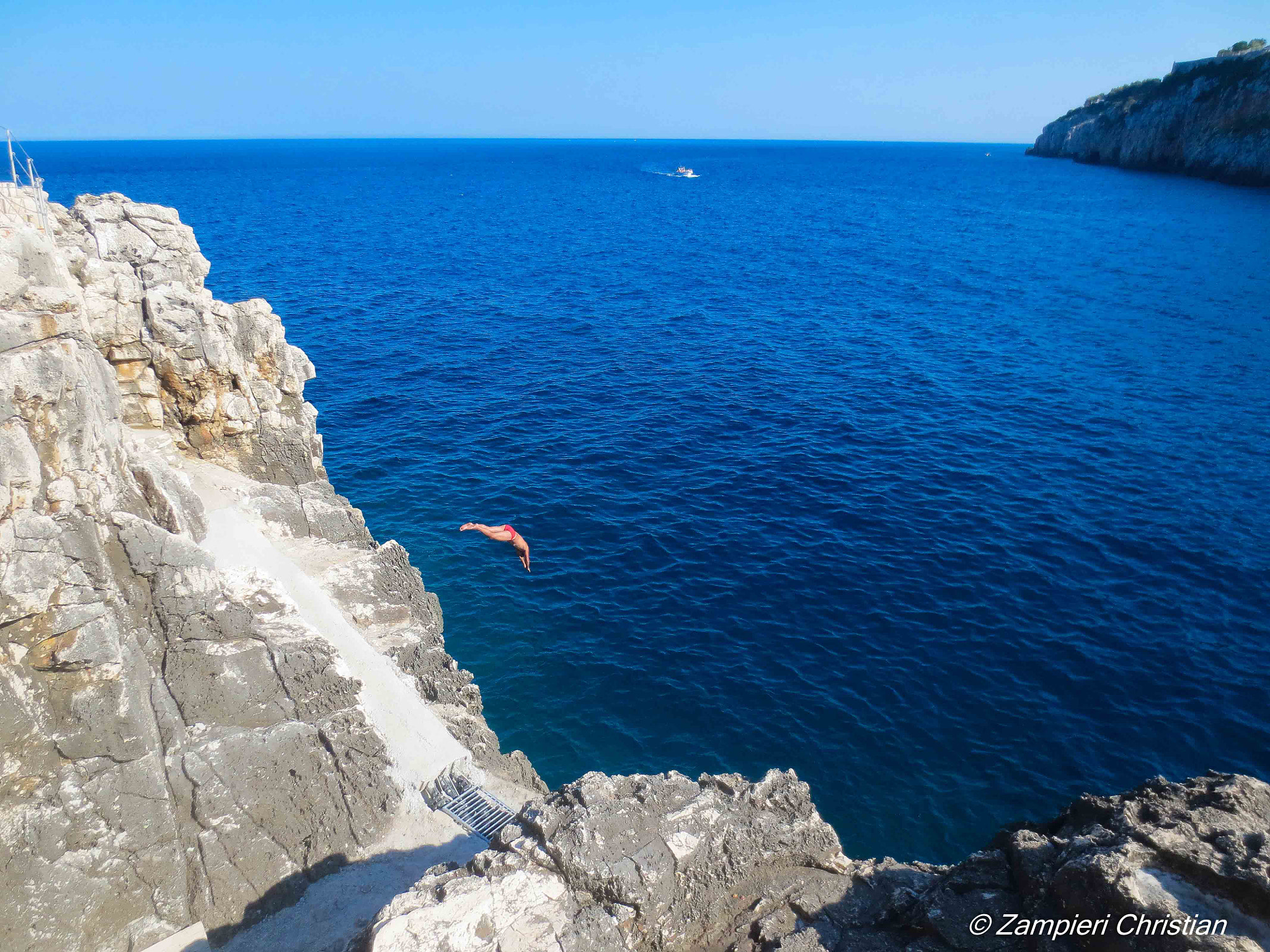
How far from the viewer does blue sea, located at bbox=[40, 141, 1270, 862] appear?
26.7 meters

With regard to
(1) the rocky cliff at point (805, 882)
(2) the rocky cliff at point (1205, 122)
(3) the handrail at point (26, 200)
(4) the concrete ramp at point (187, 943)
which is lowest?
(4) the concrete ramp at point (187, 943)

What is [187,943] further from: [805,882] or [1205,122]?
[1205,122]

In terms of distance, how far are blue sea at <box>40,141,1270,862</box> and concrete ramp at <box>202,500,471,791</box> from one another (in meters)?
5.33

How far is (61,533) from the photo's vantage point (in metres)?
17.4

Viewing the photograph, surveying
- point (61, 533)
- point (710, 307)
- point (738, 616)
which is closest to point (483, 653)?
point (738, 616)

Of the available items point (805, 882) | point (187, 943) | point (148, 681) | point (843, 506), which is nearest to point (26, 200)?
point (148, 681)

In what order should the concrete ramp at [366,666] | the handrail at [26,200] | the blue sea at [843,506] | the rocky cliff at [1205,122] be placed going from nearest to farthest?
1. the concrete ramp at [366,666]
2. the handrail at [26,200]
3. the blue sea at [843,506]
4. the rocky cliff at [1205,122]

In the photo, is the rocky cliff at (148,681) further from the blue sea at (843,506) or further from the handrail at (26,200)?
the blue sea at (843,506)

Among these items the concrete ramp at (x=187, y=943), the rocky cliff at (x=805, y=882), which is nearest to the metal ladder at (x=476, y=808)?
the rocky cliff at (x=805, y=882)

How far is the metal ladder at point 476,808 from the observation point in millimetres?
19375

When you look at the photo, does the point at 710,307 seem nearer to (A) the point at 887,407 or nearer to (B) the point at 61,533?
(A) the point at 887,407

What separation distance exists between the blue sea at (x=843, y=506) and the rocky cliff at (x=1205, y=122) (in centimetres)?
6065

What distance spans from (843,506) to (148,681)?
101 ft

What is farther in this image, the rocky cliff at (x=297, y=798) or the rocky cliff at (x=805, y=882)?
the rocky cliff at (x=297, y=798)
